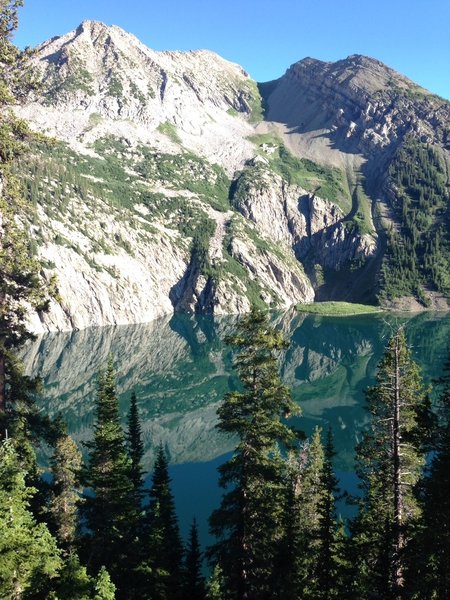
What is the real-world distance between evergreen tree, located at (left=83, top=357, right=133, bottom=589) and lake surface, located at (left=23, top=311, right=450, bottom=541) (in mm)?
13821

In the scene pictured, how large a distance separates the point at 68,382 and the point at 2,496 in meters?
107

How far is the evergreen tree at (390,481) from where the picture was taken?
1933 centimetres

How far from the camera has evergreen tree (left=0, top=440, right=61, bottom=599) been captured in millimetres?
15195

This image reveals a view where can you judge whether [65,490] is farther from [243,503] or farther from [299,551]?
[243,503]

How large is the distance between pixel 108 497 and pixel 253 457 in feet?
37.8

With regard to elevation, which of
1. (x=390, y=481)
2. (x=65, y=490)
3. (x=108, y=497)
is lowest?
(x=65, y=490)

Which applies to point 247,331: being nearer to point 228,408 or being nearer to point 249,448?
point 228,408

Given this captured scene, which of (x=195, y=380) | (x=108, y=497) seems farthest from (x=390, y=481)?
(x=195, y=380)

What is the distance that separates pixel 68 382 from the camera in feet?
384

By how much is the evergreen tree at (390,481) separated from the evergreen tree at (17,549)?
1280 cm

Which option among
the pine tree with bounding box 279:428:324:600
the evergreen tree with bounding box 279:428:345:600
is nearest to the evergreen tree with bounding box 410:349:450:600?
the evergreen tree with bounding box 279:428:345:600

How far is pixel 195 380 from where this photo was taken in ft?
410

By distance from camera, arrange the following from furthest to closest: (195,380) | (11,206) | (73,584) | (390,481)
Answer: (195,380) → (390,481) → (11,206) → (73,584)

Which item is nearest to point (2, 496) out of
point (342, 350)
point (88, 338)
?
point (342, 350)
